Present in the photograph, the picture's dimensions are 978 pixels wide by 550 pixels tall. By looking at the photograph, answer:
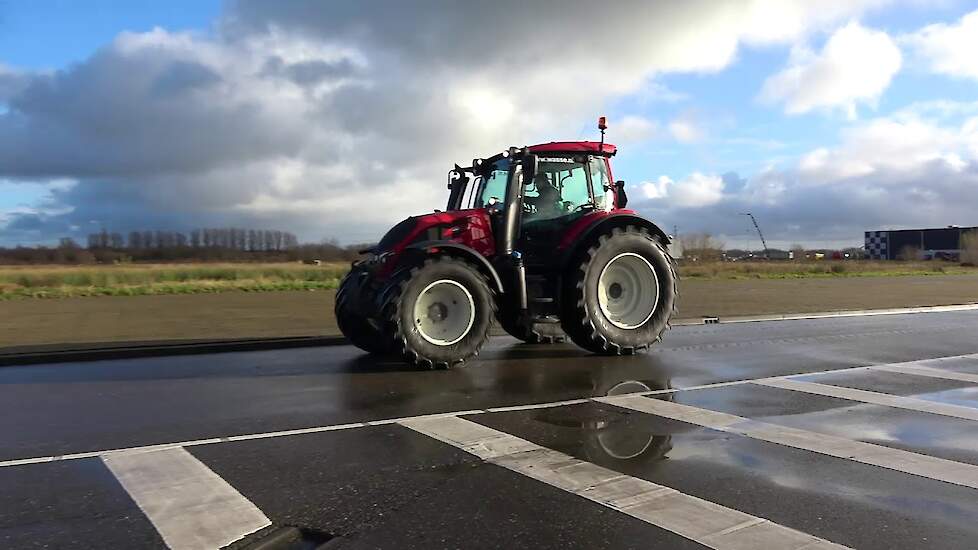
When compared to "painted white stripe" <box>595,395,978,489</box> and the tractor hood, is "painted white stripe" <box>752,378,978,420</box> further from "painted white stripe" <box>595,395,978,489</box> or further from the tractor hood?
the tractor hood

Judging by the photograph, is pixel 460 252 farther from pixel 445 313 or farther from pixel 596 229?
Result: pixel 596 229

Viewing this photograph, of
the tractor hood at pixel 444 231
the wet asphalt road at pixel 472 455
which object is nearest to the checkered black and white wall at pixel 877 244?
the wet asphalt road at pixel 472 455

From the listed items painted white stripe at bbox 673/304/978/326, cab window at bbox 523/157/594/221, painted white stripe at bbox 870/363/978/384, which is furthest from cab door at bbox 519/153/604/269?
painted white stripe at bbox 673/304/978/326

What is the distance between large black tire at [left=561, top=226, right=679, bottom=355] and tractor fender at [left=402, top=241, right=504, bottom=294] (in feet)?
3.71

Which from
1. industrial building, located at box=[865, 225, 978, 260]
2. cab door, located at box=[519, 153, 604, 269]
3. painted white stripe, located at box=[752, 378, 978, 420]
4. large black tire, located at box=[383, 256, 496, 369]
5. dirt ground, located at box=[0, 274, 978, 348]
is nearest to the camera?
painted white stripe, located at box=[752, 378, 978, 420]

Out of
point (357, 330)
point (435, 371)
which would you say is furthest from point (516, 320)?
point (357, 330)

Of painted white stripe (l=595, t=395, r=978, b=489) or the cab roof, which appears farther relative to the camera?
the cab roof

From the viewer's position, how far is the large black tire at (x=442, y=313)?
357 inches

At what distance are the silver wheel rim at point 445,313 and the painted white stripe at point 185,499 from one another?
408cm

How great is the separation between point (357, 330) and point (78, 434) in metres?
5.10

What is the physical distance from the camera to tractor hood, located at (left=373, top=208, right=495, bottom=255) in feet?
32.8

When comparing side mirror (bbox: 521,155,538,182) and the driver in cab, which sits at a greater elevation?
side mirror (bbox: 521,155,538,182)

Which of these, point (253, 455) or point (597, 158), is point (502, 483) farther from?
point (597, 158)

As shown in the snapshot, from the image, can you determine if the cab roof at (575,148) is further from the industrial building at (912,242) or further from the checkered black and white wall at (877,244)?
the checkered black and white wall at (877,244)
